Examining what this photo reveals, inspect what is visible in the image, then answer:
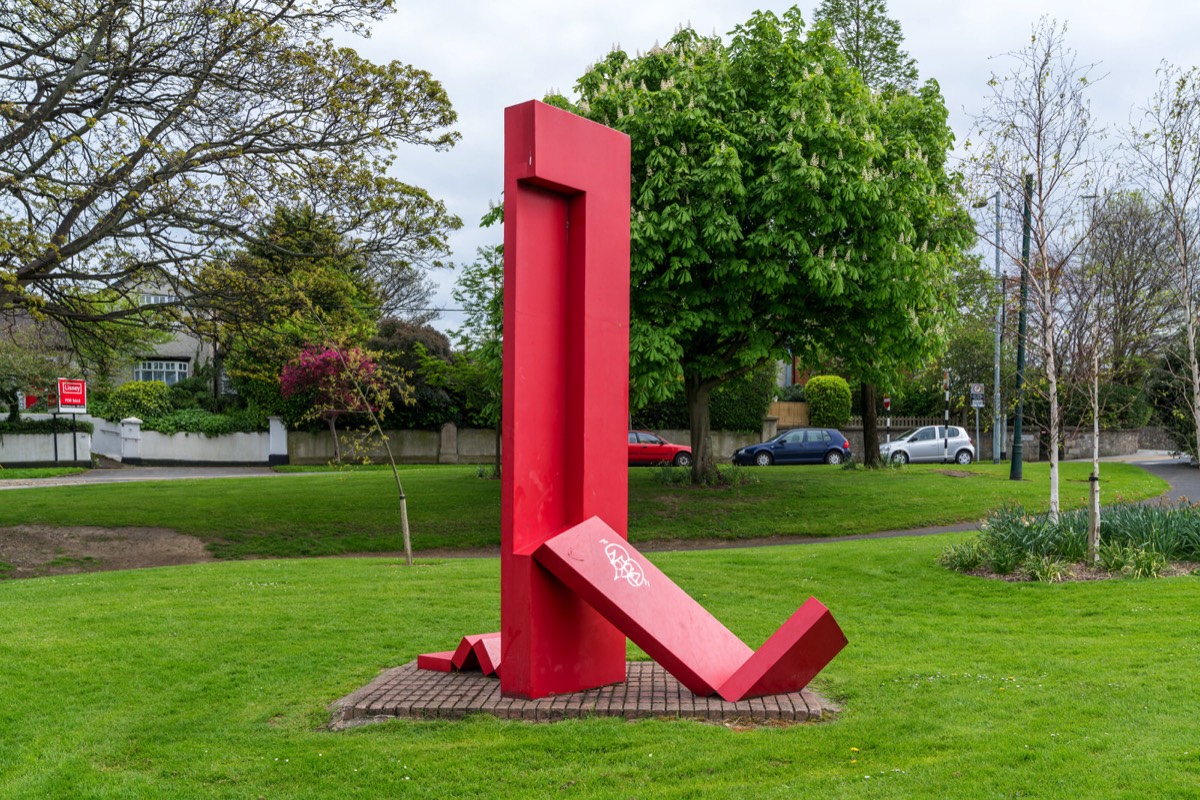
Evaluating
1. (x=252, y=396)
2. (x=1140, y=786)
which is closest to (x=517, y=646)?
(x=1140, y=786)

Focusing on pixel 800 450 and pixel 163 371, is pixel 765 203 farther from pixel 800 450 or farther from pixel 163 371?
pixel 163 371

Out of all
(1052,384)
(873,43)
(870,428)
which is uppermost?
(873,43)

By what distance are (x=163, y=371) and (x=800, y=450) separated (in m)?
33.6

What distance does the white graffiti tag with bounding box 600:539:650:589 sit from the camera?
638 cm

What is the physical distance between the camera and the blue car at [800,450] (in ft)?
121

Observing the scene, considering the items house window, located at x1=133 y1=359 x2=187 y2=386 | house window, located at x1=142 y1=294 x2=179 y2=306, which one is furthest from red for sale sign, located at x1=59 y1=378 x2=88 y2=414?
house window, located at x1=133 y1=359 x2=187 y2=386

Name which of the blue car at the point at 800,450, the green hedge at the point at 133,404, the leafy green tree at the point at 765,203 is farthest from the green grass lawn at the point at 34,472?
the leafy green tree at the point at 765,203

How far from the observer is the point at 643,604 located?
6328mm

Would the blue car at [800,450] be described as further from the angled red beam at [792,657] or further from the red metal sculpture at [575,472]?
the angled red beam at [792,657]

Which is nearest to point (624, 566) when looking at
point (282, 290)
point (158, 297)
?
point (282, 290)

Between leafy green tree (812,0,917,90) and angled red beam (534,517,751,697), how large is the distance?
2749 centimetres

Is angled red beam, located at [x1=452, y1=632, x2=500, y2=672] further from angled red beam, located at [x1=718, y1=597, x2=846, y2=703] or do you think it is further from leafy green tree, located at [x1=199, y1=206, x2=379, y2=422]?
leafy green tree, located at [x1=199, y1=206, x2=379, y2=422]

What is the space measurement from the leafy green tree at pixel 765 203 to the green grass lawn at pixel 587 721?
28.5 feet

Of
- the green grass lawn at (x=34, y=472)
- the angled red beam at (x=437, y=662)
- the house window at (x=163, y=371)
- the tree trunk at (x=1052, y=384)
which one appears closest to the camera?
the angled red beam at (x=437, y=662)
